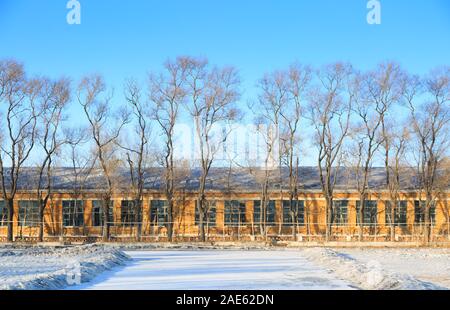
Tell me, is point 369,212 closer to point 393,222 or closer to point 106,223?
point 393,222

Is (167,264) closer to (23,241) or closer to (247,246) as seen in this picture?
(247,246)

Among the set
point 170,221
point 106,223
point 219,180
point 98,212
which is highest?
point 219,180

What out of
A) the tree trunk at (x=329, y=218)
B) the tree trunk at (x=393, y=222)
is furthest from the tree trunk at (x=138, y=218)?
the tree trunk at (x=393, y=222)

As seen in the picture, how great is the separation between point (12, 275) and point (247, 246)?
763 inches

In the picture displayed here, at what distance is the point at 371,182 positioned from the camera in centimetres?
4819

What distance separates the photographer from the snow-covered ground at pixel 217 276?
14.6 m

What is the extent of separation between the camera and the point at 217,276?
55.1 ft

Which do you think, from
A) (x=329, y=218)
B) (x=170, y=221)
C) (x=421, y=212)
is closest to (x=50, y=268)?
(x=170, y=221)

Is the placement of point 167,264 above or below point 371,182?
below

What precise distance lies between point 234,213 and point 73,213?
1079 cm

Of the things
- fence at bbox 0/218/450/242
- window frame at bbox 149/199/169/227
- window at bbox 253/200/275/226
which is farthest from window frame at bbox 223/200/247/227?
window frame at bbox 149/199/169/227

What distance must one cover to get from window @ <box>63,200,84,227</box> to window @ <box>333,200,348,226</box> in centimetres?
1688

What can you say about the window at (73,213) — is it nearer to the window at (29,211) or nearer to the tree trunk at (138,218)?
the window at (29,211)
